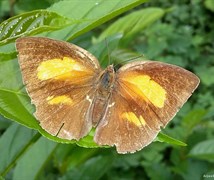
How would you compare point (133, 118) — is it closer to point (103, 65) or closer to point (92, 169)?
point (103, 65)

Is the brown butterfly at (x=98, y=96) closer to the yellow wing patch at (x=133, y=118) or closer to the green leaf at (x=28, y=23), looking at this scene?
the yellow wing patch at (x=133, y=118)

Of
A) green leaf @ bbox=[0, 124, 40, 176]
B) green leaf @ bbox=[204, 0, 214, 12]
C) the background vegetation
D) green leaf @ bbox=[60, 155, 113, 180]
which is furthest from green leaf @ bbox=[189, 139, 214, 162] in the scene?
green leaf @ bbox=[204, 0, 214, 12]

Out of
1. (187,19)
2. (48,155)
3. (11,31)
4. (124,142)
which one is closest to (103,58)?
(48,155)

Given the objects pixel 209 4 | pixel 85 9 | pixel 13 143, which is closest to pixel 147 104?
pixel 85 9

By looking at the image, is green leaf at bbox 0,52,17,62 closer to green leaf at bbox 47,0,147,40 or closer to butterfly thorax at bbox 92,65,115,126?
green leaf at bbox 47,0,147,40

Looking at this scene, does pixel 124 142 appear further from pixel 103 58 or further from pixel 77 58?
pixel 103 58

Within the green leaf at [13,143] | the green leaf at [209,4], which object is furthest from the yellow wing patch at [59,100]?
the green leaf at [209,4]
